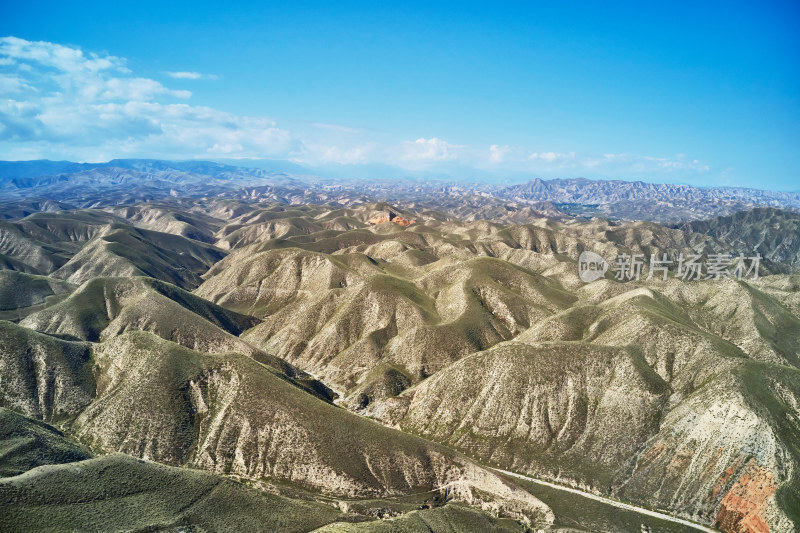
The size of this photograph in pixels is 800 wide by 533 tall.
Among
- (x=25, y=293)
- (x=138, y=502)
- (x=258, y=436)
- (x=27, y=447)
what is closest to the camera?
(x=138, y=502)

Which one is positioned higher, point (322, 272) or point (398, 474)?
point (322, 272)

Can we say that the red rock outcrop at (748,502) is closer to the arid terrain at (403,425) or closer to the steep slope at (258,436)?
the arid terrain at (403,425)

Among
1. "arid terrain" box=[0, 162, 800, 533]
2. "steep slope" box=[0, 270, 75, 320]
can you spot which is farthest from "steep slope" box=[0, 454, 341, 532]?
"steep slope" box=[0, 270, 75, 320]

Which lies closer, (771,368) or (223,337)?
(771,368)

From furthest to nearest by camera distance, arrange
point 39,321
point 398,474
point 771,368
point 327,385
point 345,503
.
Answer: point 39,321 → point 327,385 → point 771,368 → point 398,474 → point 345,503

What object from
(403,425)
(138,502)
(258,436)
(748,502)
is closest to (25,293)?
(258,436)

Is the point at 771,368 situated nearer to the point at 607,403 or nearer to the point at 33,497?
the point at 607,403

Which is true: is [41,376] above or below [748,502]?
above

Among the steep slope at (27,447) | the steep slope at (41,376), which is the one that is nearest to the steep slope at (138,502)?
the steep slope at (27,447)

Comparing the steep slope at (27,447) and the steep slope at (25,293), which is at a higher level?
the steep slope at (27,447)

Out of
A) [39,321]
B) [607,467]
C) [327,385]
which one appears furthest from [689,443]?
[39,321]

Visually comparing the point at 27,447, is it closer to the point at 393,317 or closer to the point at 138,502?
the point at 138,502
